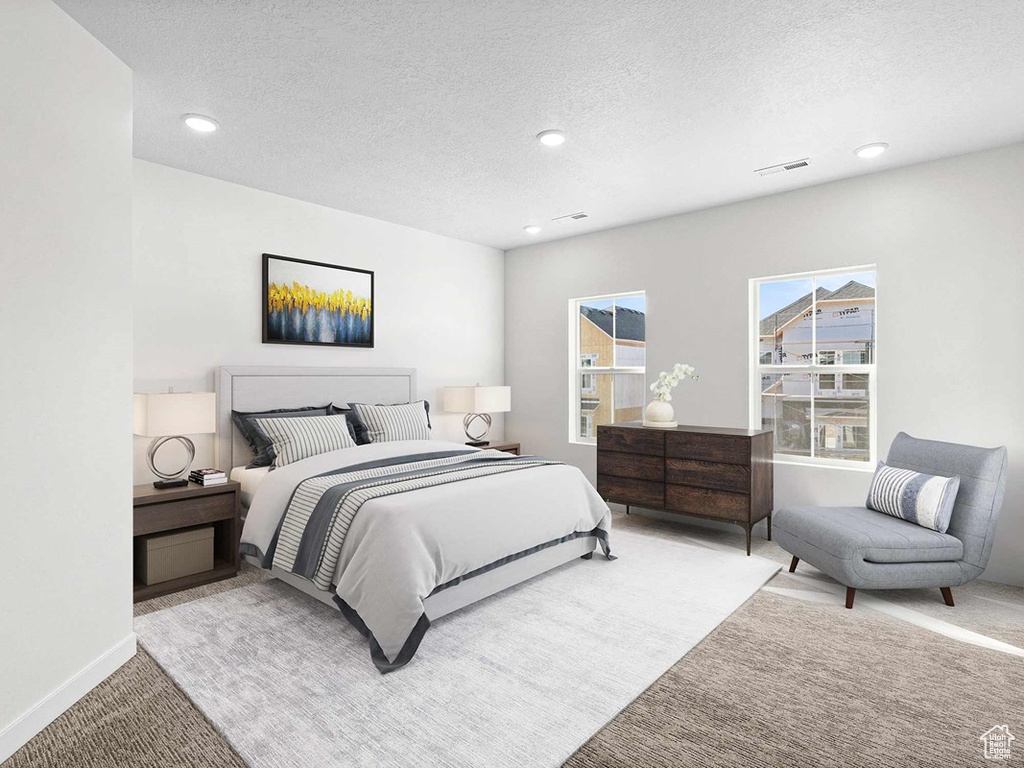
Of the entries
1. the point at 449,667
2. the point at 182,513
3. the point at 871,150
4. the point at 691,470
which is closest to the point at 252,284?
the point at 182,513

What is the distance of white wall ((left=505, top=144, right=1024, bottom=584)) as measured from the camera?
11.1ft

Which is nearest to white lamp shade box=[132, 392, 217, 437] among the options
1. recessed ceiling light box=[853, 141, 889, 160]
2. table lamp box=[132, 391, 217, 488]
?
table lamp box=[132, 391, 217, 488]

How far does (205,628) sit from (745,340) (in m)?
4.08

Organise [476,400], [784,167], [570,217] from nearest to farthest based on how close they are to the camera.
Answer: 1. [784,167]
2. [570,217]
3. [476,400]

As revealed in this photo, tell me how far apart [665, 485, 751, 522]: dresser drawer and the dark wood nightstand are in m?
3.03

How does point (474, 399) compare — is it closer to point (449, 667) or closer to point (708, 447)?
point (708, 447)

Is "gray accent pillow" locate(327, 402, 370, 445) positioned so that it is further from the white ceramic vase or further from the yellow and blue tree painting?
the white ceramic vase

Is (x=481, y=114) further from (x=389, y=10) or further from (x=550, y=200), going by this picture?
(x=550, y=200)

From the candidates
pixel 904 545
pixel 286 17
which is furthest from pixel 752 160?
pixel 286 17

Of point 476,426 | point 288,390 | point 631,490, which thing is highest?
point 288,390

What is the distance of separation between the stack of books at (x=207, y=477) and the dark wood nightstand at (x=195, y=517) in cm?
3

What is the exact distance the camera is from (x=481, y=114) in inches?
117

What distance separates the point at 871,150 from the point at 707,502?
2.49m

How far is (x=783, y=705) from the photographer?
212cm
